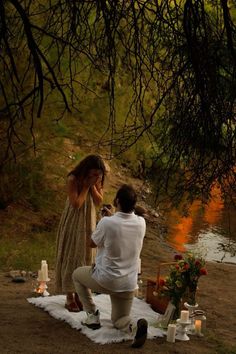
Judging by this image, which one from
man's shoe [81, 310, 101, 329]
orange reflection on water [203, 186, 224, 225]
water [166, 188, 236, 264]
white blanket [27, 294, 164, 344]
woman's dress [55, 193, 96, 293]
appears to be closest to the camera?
white blanket [27, 294, 164, 344]

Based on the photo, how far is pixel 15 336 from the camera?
5344mm

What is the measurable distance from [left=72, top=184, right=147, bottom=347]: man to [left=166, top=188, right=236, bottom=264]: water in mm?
8170

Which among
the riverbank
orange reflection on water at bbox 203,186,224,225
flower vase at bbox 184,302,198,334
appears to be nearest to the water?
orange reflection on water at bbox 203,186,224,225

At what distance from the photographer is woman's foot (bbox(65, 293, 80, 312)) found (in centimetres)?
591

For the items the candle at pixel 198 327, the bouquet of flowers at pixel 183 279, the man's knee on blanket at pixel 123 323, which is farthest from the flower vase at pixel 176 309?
the man's knee on blanket at pixel 123 323

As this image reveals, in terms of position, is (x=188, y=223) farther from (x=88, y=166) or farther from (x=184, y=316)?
(x=88, y=166)

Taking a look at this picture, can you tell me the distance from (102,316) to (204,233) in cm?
1102

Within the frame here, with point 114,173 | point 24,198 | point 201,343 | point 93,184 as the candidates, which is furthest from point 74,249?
point 114,173

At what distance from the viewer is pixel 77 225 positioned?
19.1 feet

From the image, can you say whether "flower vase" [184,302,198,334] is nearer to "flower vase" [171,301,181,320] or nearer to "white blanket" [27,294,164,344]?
"flower vase" [171,301,181,320]

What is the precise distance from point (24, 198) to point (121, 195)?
761 cm

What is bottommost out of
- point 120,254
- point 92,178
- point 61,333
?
point 61,333

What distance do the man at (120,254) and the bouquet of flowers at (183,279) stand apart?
846mm

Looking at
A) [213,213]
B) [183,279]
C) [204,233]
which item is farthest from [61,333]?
[213,213]
